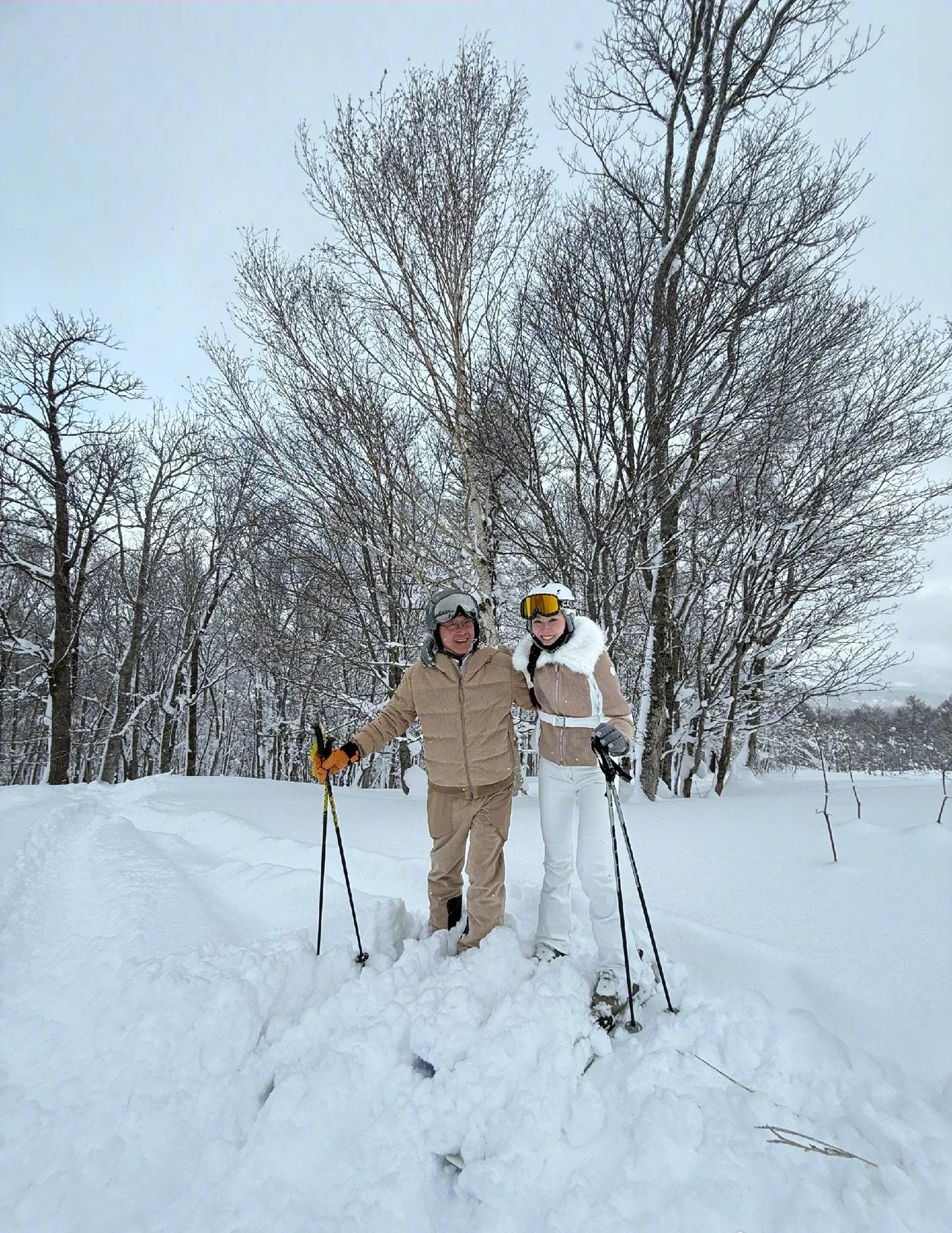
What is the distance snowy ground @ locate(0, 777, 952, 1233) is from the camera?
1.69 meters

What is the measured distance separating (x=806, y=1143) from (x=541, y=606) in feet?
7.42

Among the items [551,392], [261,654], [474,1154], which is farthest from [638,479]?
[261,654]

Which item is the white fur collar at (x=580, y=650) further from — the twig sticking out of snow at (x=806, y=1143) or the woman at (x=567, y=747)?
the twig sticking out of snow at (x=806, y=1143)

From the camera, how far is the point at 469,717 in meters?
3.07

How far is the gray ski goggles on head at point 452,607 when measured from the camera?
10.0 feet

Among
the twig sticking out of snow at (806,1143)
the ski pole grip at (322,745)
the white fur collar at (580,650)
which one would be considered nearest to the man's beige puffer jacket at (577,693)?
the white fur collar at (580,650)

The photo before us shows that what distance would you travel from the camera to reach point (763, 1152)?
1.76m

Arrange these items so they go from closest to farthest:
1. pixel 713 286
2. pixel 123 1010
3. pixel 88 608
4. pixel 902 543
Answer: pixel 123 1010
pixel 713 286
pixel 902 543
pixel 88 608

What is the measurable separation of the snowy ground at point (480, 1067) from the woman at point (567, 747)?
30cm

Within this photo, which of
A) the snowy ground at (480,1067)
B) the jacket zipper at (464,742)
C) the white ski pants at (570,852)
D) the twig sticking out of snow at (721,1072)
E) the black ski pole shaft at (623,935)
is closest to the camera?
the snowy ground at (480,1067)

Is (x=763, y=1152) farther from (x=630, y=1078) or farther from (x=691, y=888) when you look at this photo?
(x=691, y=888)

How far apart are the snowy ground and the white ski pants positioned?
0.21m

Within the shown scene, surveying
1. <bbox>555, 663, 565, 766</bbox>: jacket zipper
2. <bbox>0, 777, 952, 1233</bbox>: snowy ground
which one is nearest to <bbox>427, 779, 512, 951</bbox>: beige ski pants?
<bbox>0, 777, 952, 1233</bbox>: snowy ground

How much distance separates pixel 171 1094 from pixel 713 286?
6.74m
